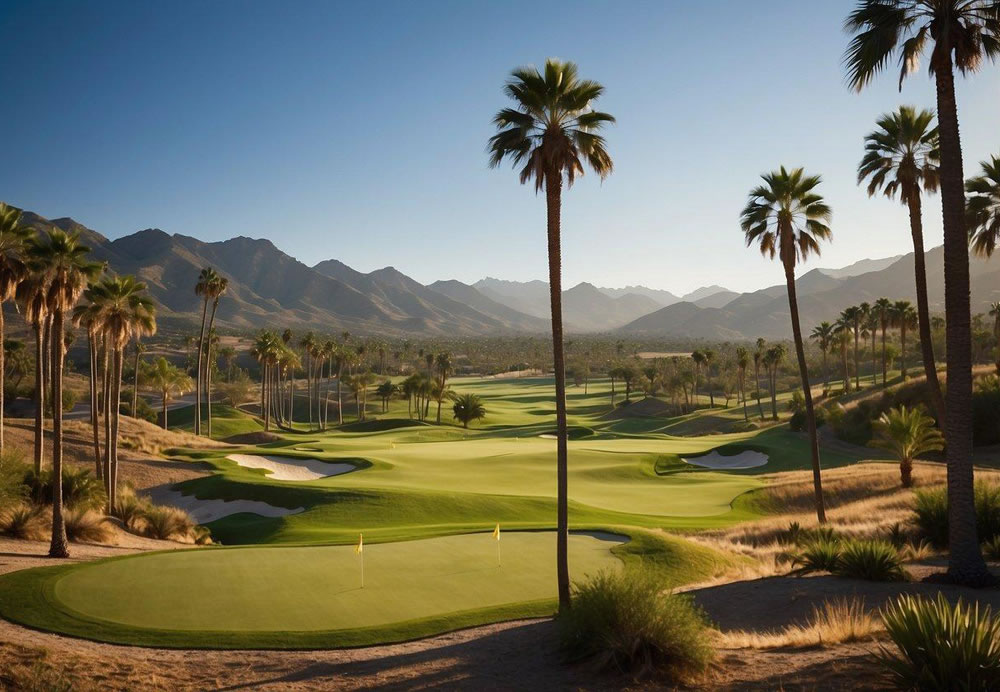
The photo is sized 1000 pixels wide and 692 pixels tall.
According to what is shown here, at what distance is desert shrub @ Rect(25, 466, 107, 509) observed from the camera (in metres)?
23.6

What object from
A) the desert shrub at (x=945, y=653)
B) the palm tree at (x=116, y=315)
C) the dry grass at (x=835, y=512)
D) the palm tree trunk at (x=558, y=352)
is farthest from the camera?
the palm tree at (x=116, y=315)

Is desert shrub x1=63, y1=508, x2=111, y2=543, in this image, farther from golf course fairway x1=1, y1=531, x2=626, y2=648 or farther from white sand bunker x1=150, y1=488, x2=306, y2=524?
white sand bunker x1=150, y1=488, x2=306, y2=524

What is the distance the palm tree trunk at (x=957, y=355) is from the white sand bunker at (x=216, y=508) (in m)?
23.6

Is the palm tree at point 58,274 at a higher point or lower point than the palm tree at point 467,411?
higher

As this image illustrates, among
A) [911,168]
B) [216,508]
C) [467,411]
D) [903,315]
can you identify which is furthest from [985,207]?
[467,411]

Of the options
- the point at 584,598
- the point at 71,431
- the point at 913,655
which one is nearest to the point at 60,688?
the point at 584,598

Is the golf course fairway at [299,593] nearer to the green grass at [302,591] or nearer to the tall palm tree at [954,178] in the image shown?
the green grass at [302,591]

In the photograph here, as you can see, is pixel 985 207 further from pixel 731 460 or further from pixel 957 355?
pixel 731 460

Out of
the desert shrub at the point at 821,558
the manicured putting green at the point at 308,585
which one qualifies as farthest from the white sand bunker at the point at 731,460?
the desert shrub at the point at 821,558

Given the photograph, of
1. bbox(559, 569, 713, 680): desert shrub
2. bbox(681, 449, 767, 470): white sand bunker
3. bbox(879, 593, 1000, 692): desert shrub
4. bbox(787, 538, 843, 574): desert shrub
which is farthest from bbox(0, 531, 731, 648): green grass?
bbox(681, 449, 767, 470): white sand bunker

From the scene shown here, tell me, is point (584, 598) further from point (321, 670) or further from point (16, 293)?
point (16, 293)

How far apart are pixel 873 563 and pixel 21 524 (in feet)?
77.5

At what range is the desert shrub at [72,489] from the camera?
2359cm

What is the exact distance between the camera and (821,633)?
33.1ft
